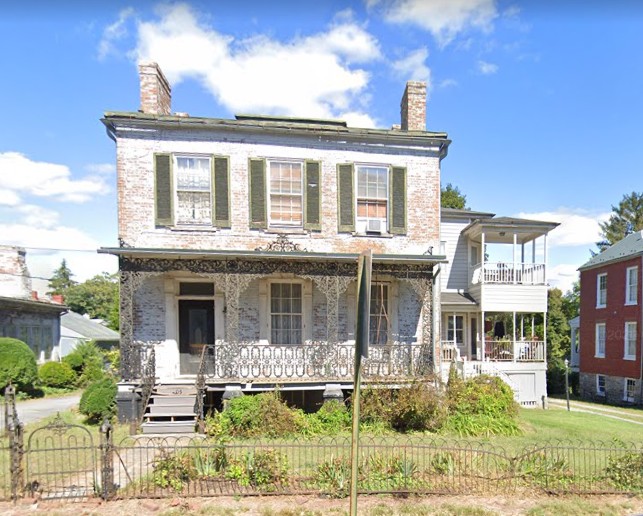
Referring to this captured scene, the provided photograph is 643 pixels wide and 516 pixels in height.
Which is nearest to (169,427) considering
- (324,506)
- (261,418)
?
(261,418)

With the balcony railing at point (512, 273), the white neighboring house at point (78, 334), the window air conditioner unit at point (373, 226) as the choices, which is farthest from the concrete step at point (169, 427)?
the white neighboring house at point (78, 334)

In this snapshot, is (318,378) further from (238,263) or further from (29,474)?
(29,474)

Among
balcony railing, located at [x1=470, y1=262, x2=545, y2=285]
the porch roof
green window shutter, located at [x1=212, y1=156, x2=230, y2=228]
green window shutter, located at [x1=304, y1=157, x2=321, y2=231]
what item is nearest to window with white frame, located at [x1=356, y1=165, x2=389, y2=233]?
green window shutter, located at [x1=304, y1=157, x2=321, y2=231]

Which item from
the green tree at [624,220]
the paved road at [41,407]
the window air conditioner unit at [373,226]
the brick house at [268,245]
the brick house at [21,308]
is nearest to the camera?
the brick house at [268,245]

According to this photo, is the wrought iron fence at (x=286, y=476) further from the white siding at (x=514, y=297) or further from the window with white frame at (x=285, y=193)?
the white siding at (x=514, y=297)

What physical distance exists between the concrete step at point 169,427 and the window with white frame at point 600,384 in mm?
25157

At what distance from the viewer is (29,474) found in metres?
6.91

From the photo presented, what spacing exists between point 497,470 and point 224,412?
261 inches

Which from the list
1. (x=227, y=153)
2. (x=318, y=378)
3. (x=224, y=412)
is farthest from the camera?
(x=227, y=153)

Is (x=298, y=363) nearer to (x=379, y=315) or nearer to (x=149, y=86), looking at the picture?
(x=379, y=315)

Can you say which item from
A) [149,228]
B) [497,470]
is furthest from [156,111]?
[497,470]

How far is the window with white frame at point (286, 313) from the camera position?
12.5m

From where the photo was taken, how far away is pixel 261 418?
31.9 ft

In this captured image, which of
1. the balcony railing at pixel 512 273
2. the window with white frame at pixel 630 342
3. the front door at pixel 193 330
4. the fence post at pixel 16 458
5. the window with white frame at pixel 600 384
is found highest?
the balcony railing at pixel 512 273
